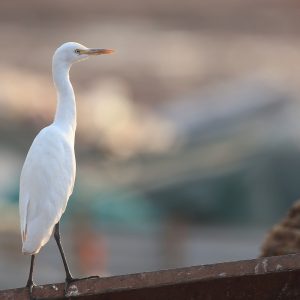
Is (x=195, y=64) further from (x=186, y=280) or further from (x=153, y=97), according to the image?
(x=186, y=280)

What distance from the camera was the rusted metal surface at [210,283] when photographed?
4.27m

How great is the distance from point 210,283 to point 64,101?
77.4 inches

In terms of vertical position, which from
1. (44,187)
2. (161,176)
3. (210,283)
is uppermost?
(210,283)

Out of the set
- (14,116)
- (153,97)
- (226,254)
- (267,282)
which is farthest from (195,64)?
(267,282)

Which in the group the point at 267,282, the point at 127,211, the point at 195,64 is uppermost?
the point at 267,282

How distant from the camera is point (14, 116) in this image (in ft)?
56.3

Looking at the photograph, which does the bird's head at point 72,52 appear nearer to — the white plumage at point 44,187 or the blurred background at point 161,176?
the white plumage at point 44,187

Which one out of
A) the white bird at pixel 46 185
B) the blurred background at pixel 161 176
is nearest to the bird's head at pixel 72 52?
the white bird at pixel 46 185

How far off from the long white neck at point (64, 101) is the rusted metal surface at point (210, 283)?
1.66m

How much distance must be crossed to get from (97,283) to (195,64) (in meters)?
28.7

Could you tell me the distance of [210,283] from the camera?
437cm

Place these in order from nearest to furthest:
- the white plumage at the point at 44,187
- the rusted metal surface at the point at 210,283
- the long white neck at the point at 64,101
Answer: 1. the rusted metal surface at the point at 210,283
2. the white plumage at the point at 44,187
3. the long white neck at the point at 64,101

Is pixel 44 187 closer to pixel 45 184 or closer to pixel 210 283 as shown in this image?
pixel 45 184

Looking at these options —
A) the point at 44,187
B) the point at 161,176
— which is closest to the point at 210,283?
the point at 44,187
